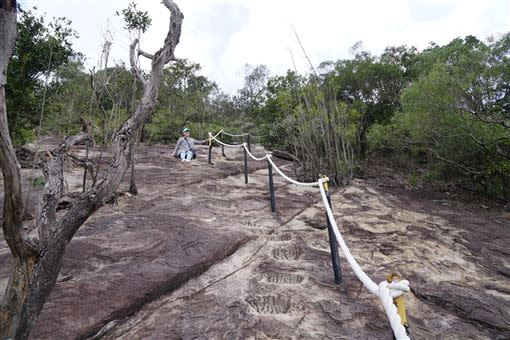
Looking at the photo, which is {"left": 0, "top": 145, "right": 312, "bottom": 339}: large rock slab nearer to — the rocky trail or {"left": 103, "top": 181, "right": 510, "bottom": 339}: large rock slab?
the rocky trail

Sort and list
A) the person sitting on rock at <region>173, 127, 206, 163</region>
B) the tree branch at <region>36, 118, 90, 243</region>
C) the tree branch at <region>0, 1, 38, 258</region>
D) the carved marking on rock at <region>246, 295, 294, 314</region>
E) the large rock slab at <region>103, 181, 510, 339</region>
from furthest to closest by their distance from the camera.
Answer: the person sitting on rock at <region>173, 127, 206, 163</region> → the carved marking on rock at <region>246, 295, 294, 314</region> → the large rock slab at <region>103, 181, 510, 339</region> → the tree branch at <region>36, 118, 90, 243</region> → the tree branch at <region>0, 1, 38, 258</region>

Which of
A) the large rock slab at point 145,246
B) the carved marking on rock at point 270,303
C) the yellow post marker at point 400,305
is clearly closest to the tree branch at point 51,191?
the large rock slab at point 145,246

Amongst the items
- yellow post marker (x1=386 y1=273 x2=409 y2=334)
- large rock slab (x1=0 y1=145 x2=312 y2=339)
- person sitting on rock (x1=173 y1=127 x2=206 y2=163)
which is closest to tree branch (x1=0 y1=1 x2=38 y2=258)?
large rock slab (x1=0 y1=145 x2=312 y2=339)

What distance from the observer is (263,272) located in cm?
291

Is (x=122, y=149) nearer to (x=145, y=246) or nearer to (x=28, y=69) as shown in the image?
(x=145, y=246)

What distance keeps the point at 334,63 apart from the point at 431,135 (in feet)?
23.2

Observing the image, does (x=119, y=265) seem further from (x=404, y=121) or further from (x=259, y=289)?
(x=404, y=121)

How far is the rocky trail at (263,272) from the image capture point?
217cm

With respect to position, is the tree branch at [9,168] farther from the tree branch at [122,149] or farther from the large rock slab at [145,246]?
the large rock slab at [145,246]

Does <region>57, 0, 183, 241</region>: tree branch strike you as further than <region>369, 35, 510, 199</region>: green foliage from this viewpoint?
No

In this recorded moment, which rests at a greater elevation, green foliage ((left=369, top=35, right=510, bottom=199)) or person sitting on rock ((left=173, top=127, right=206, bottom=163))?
green foliage ((left=369, top=35, right=510, bottom=199))

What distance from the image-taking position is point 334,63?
12.9 m

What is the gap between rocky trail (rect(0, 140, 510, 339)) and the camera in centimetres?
217

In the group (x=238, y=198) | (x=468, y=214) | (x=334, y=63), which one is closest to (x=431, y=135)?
(x=468, y=214)
